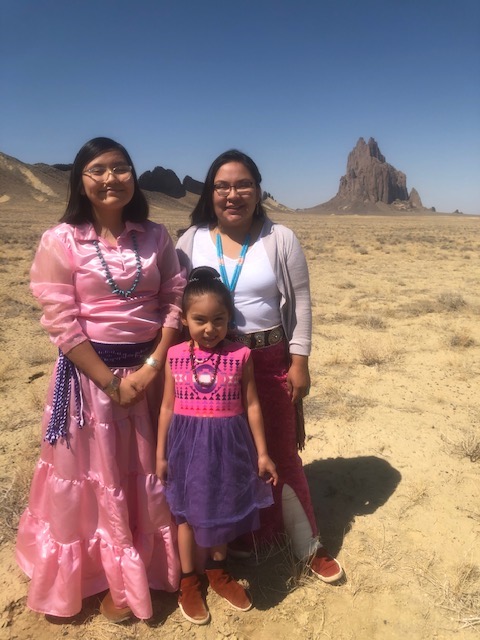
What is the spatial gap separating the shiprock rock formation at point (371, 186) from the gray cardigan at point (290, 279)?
15006 cm

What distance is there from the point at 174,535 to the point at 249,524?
383mm

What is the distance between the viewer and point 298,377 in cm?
235

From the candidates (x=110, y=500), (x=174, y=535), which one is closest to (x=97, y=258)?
(x=110, y=500)

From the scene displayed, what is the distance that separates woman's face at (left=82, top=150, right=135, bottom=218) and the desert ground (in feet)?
6.28

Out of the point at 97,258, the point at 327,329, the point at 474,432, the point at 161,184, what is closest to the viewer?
the point at 97,258

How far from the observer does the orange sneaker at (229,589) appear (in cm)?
231

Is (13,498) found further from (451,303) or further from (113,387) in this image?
(451,303)

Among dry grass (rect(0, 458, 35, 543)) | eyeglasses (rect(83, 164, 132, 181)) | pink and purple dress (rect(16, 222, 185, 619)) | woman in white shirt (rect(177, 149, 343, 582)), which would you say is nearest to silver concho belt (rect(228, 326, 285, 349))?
woman in white shirt (rect(177, 149, 343, 582))

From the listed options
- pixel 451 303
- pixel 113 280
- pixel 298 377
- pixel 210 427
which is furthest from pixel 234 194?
pixel 451 303

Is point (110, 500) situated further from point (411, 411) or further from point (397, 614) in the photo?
point (411, 411)

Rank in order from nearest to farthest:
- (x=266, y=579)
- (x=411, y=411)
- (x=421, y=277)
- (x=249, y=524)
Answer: (x=249, y=524)
(x=266, y=579)
(x=411, y=411)
(x=421, y=277)

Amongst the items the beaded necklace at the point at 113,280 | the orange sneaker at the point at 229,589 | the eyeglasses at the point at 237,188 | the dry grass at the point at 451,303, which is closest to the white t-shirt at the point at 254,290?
the eyeglasses at the point at 237,188

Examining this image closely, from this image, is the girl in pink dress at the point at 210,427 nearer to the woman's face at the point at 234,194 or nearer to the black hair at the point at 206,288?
the black hair at the point at 206,288

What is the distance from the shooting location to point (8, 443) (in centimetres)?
383
